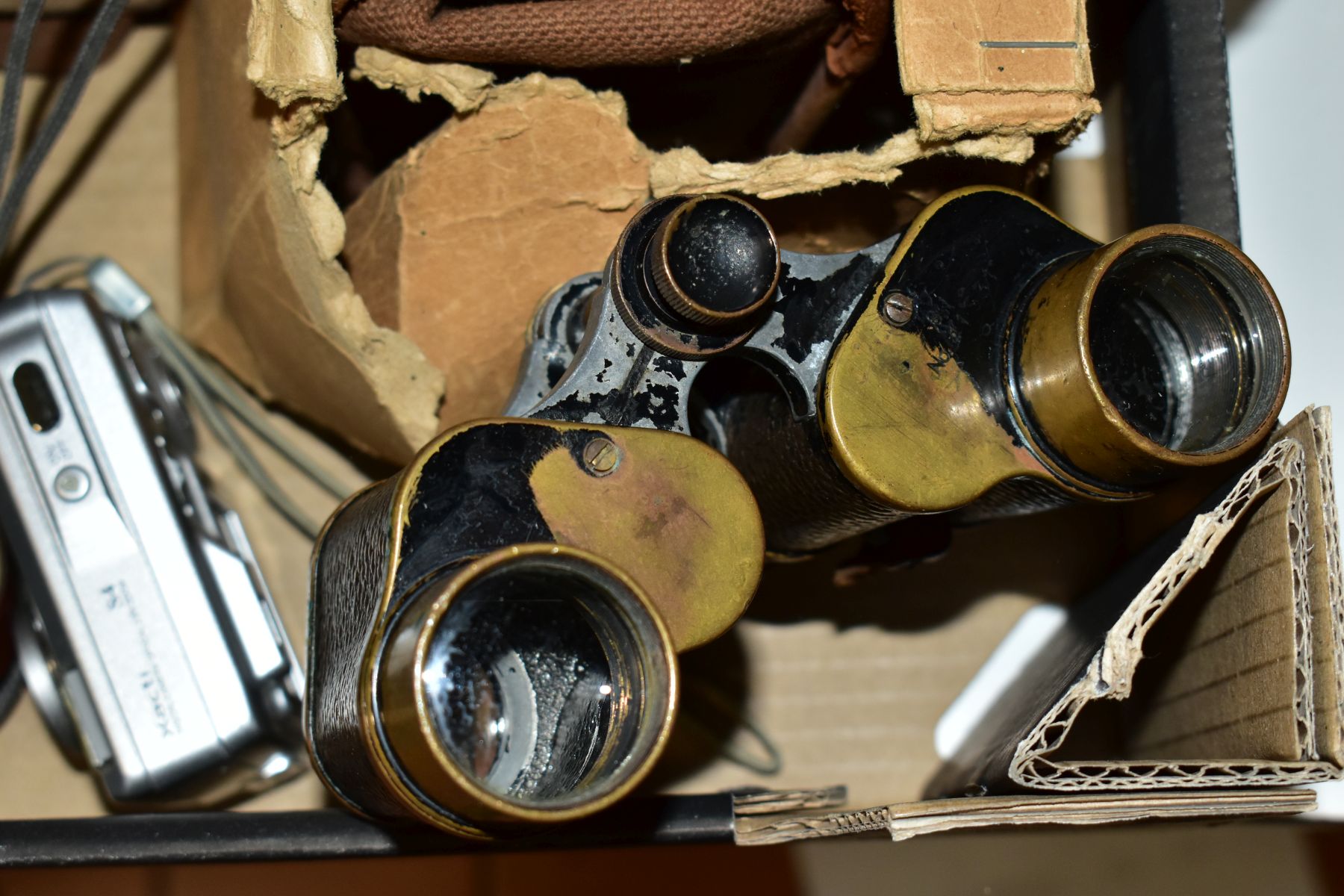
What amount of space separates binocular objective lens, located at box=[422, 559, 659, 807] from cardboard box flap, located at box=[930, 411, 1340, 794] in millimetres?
198

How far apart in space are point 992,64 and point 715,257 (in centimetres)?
19

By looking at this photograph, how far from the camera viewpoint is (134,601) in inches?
31.3

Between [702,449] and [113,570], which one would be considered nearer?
[702,449]

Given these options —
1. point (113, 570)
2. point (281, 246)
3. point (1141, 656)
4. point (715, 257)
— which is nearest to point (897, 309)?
point (715, 257)

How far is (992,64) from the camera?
65 centimetres

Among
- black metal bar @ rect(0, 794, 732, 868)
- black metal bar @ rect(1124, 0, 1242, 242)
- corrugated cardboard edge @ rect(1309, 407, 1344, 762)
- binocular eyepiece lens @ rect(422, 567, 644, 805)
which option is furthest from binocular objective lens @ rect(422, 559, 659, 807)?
black metal bar @ rect(1124, 0, 1242, 242)

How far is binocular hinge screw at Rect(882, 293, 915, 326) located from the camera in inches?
25.5

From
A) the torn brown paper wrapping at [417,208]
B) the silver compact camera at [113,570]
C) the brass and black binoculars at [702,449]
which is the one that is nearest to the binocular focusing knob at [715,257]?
the brass and black binoculars at [702,449]

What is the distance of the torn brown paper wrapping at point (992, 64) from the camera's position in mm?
645

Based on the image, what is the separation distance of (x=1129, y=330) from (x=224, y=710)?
609mm

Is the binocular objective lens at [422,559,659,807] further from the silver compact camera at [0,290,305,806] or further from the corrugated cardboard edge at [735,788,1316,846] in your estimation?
the silver compact camera at [0,290,305,806]

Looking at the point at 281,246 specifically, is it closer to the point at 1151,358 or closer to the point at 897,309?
the point at 897,309

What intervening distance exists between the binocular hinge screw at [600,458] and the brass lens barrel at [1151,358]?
0.69 ft

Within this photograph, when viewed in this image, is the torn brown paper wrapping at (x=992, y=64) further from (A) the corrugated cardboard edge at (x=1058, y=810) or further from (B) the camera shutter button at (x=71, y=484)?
(B) the camera shutter button at (x=71, y=484)
